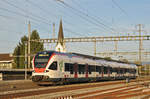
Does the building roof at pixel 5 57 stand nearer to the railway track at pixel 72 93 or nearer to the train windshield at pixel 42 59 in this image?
the train windshield at pixel 42 59

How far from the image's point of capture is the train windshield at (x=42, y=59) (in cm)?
2523

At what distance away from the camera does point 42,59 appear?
25.6 meters

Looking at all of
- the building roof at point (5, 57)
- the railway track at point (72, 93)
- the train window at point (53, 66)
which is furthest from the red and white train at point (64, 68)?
the building roof at point (5, 57)

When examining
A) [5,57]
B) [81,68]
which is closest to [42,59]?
[81,68]

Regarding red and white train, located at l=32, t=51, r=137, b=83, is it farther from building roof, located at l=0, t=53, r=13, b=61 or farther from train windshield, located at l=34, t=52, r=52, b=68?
building roof, located at l=0, t=53, r=13, b=61

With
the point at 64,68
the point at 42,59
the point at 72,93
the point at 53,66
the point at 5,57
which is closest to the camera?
the point at 72,93

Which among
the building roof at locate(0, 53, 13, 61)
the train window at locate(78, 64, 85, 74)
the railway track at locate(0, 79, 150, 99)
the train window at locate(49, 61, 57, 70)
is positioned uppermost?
the building roof at locate(0, 53, 13, 61)

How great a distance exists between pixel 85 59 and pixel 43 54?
932cm

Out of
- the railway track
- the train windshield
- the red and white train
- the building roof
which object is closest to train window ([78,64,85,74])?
the red and white train

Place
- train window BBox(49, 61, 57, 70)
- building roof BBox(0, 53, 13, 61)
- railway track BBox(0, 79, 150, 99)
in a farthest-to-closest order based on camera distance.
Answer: building roof BBox(0, 53, 13, 61) < train window BBox(49, 61, 57, 70) < railway track BBox(0, 79, 150, 99)

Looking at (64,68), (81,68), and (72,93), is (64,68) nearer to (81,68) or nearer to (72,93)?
(81,68)

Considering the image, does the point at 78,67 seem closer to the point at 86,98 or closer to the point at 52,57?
the point at 52,57

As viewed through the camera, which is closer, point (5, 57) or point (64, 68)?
point (64, 68)

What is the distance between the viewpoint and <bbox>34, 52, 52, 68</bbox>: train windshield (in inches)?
993
